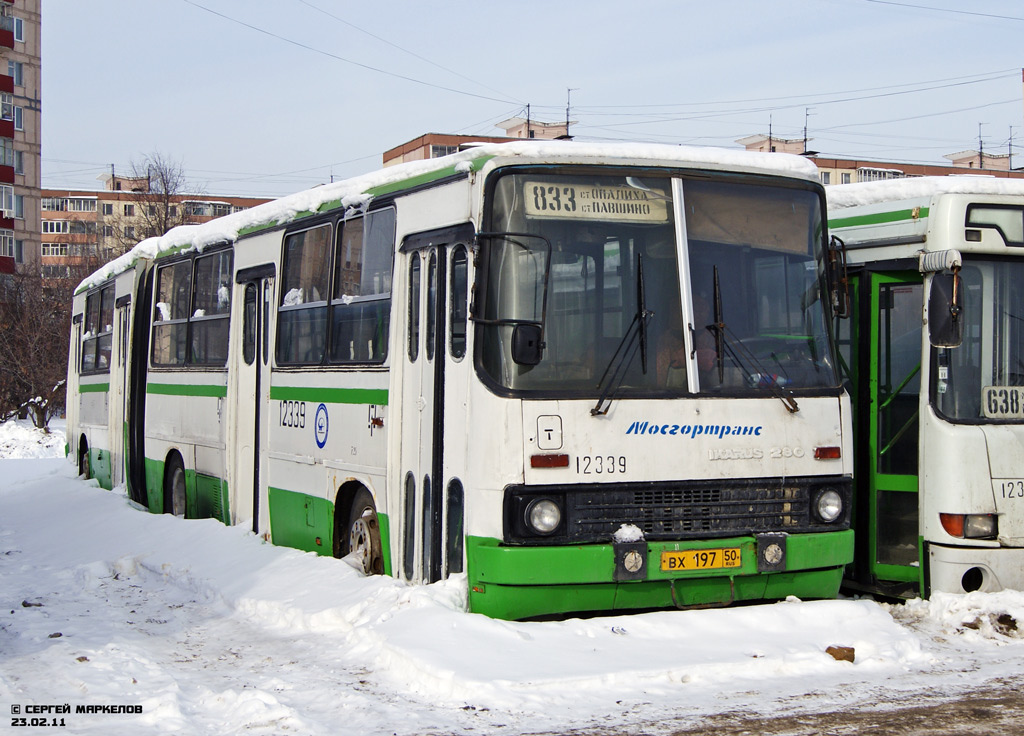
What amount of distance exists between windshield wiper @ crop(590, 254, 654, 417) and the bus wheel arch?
8.42 ft

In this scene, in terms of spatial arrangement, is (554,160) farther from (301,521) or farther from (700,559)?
(301,521)

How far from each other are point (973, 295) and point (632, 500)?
2987 millimetres

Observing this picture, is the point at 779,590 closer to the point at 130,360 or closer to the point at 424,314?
the point at 424,314

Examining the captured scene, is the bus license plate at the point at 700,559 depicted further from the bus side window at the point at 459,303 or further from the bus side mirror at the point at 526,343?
the bus side window at the point at 459,303

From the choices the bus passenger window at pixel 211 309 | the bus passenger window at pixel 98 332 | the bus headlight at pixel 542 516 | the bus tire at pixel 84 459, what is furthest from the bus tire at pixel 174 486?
the bus headlight at pixel 542 516

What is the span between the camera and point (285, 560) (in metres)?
10.6

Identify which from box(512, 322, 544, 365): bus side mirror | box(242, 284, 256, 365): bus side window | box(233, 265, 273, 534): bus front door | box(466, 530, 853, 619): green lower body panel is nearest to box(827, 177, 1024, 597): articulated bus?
box(466, 530, 853, 619): green lower body panel

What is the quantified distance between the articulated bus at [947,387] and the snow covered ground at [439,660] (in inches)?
19.4

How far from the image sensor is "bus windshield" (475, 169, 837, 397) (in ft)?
25.5

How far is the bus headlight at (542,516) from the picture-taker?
7.66 meters

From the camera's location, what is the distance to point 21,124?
71125mm

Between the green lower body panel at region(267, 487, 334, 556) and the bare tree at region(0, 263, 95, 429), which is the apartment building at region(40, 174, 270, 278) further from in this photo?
the green lower body panel at region(267, 487, 334, 556)

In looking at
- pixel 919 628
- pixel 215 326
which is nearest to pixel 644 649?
pixel 919 628

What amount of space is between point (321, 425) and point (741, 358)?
4.00 metres
